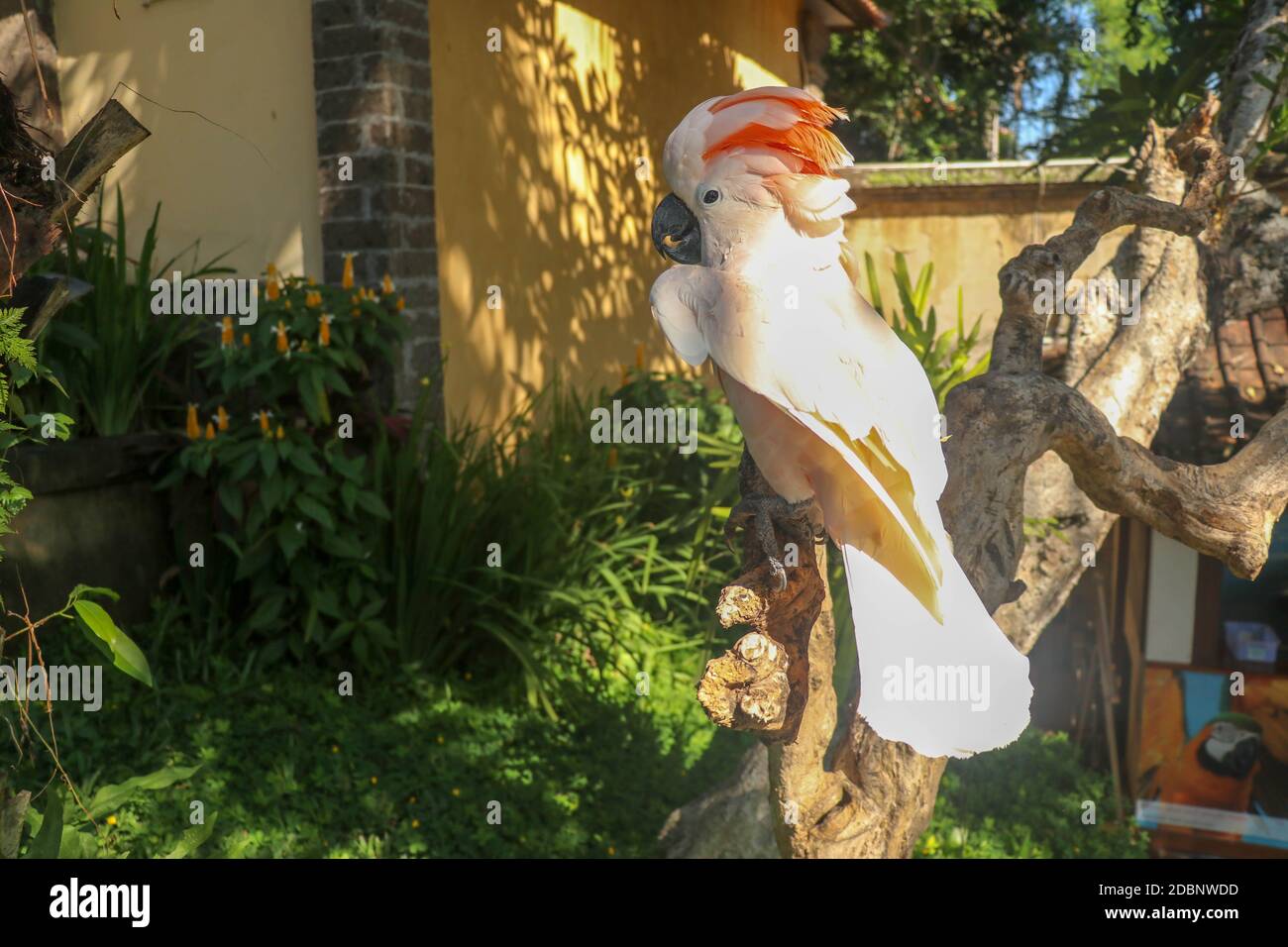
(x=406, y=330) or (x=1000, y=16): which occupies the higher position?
(x=1000, y=16)

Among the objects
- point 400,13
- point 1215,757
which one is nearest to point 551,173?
point 400,13

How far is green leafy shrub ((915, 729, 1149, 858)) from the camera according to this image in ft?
14.6

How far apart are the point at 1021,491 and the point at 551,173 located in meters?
3.74

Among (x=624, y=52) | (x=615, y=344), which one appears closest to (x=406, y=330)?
(x=615, y=344)

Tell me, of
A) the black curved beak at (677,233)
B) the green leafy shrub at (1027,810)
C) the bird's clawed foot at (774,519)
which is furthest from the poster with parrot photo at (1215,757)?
the black curved beak at (677,233)

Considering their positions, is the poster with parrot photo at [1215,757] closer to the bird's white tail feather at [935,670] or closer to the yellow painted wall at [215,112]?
the bird's white tail feather at [935,670]

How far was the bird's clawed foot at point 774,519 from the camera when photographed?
1.74 m

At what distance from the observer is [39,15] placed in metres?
4.76

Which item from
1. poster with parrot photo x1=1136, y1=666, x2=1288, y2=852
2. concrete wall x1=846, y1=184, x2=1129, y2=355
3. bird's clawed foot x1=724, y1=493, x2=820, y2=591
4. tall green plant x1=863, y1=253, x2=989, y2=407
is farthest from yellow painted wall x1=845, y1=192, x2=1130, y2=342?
bird's clawed foot x1=724, y1=493, x2=820, y2=591

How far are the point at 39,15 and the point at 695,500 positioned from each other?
3.48 meters

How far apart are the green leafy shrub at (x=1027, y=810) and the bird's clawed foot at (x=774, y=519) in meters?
2.78

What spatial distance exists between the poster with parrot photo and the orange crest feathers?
13.9 feet

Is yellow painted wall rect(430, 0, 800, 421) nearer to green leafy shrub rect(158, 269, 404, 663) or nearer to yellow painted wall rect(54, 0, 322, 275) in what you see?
yellow painted wall rect(54, 0, 322, 275)

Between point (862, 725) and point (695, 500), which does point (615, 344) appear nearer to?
point (695, 500)
